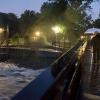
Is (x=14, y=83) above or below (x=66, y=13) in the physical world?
below

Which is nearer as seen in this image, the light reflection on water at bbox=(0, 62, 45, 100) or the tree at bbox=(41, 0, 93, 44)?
the light reflection on water at bbox=(0, 62, 45, 100)

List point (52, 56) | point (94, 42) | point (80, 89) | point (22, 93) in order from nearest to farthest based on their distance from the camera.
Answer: point (22, 93) < point (80, 89) < point (94, 42) < point (52, 56)

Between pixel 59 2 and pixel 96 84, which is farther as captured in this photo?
pixel 59 2

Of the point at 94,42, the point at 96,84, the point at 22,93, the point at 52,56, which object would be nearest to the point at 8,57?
the point at 52,56

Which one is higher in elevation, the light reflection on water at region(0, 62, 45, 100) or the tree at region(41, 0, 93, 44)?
the tree at region(41, 0, 93, 44)

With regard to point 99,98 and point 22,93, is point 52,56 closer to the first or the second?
point 99,98

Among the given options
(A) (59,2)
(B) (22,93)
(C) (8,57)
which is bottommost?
(C) (8,57)

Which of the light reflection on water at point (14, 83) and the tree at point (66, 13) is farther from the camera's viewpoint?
the tree at point (66, 13)

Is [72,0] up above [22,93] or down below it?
above

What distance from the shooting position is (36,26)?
8688 cm

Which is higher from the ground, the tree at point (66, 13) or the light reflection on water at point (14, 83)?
the tree at point (66, 13)

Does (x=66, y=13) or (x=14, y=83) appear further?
(x=66, y=13)

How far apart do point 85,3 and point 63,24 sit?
39.0 feet

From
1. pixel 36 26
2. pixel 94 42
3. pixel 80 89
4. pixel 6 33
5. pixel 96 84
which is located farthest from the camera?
pixel 36 26
